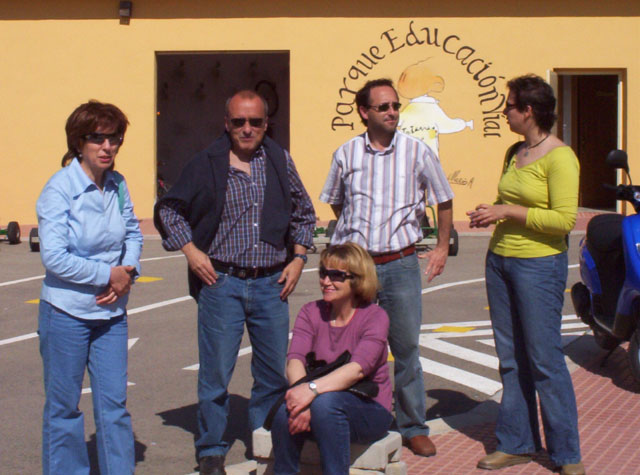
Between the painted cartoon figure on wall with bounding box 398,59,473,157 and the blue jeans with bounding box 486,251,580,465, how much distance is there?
13.3 m

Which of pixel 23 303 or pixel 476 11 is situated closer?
pixel 23 303

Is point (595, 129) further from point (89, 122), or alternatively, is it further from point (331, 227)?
point (89, 122)

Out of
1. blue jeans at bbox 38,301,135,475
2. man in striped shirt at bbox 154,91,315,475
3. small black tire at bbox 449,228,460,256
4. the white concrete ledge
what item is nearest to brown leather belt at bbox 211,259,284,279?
man in striped shirt at bbox 154,91,315,475

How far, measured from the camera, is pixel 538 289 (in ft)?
16.7

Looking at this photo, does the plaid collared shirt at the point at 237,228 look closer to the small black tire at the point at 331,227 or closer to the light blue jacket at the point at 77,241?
the light blue jacket at the point at 77,241

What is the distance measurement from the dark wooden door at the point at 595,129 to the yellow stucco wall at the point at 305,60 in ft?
8.88

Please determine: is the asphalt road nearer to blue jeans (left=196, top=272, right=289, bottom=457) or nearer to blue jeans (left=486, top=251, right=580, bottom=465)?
blue jeans (left=196, top=272, right=289, bottom=457)

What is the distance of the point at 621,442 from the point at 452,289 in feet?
19.5

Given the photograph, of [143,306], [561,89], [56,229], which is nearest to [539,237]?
[56,229]

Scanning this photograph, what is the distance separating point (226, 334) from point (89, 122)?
128 centimetres

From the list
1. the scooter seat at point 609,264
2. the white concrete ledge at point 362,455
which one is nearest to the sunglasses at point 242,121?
the white concrete ledge at point 362,455

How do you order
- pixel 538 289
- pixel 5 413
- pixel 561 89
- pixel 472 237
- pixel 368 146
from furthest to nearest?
pixel 561 89
pixel 472 237
pixel 5 413
pixel 368 146
pixel 538 289

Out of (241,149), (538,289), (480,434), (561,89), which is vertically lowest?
(480,434)

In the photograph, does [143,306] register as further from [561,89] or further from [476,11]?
[561,89]
